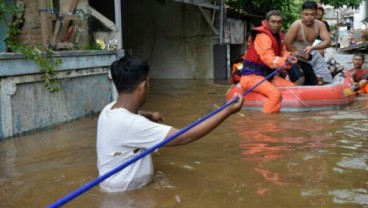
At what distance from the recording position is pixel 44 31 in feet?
21.1

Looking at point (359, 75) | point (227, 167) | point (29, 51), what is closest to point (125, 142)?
point (227, 167)

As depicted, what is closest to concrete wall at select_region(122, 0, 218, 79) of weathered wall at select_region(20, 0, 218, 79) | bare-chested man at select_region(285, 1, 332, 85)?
weathered wall at select_region(20, 0, 218, 79)

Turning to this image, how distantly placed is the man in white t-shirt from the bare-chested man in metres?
4.55

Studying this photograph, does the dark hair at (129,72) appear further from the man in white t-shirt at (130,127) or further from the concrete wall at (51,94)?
the concrete wall at (51,94)

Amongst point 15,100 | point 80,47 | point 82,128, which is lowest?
point 82,128

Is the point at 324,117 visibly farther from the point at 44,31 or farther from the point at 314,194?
the point at 44,31

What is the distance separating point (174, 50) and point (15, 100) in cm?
933

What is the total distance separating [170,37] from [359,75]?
6.91 meters

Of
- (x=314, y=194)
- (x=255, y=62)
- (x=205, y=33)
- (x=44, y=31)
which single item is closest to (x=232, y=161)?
(x=314, y=194)

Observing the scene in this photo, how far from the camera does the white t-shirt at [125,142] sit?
283 centimetres

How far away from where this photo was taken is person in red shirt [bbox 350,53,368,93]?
8.66 metres

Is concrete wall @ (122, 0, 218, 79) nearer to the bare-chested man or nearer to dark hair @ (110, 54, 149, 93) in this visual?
the bare-chested man

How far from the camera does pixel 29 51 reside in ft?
17.9

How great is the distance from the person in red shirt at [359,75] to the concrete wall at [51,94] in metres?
4.85
